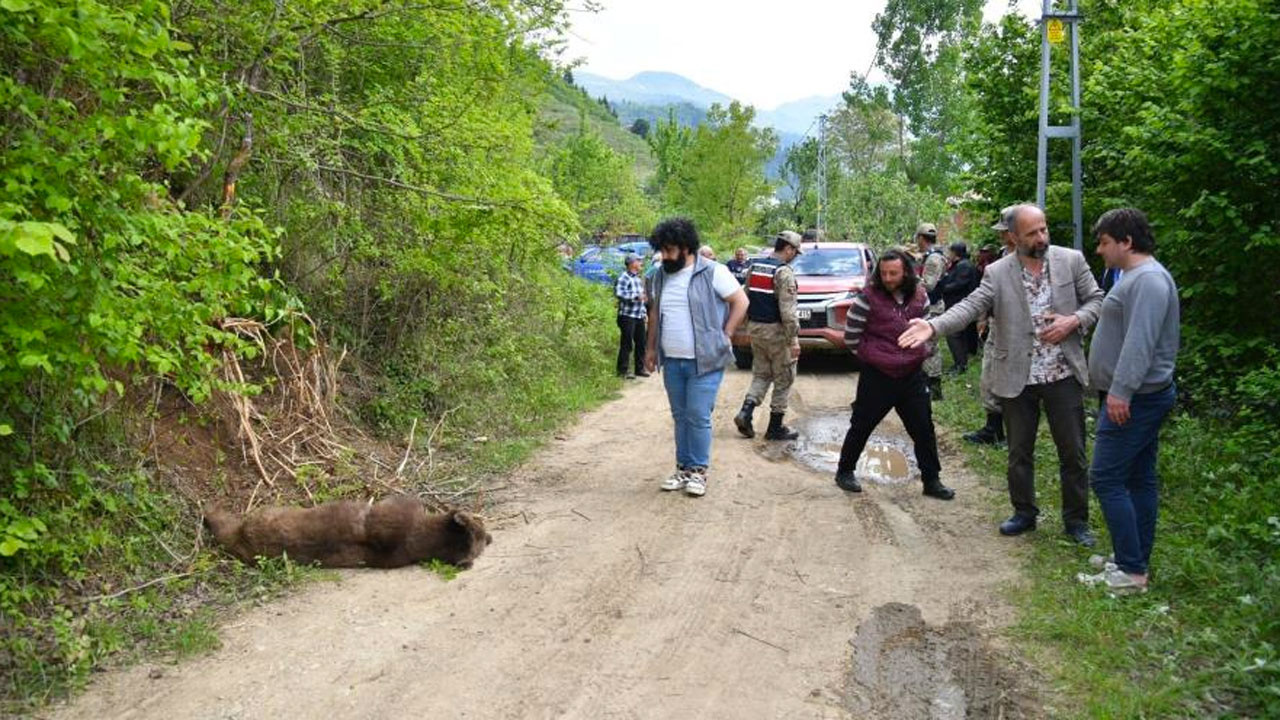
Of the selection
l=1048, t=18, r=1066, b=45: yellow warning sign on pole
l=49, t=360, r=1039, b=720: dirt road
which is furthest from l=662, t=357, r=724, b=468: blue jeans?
l=1048, t=18, r=1066, b=45: yellow warning sign on pole

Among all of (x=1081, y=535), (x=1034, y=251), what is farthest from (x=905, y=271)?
(x=1081, y=535)

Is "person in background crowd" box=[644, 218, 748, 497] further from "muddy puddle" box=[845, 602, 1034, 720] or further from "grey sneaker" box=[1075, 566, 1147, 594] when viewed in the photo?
"grey sneaker" box=[1075, 566, 1147, 594]

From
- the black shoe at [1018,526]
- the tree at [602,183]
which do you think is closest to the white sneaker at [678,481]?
the black shoe at [1018,526]

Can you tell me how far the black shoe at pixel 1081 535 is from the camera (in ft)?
17.8

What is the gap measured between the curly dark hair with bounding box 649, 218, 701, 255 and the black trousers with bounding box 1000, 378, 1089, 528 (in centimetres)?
240

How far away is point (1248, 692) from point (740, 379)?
914 centimetres

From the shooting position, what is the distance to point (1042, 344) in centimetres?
556

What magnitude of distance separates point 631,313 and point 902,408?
21.2 feet

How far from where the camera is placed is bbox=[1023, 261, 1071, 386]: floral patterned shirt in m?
5.53

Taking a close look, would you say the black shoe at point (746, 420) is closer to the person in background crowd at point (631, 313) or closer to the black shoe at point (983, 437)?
the black shoe at point (983, 437)

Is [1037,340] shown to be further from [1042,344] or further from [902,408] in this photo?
[902,408]

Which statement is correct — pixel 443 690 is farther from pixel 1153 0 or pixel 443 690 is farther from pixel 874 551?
pixel 1153 0

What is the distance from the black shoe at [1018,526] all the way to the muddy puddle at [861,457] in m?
1.41

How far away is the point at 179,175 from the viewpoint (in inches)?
251
